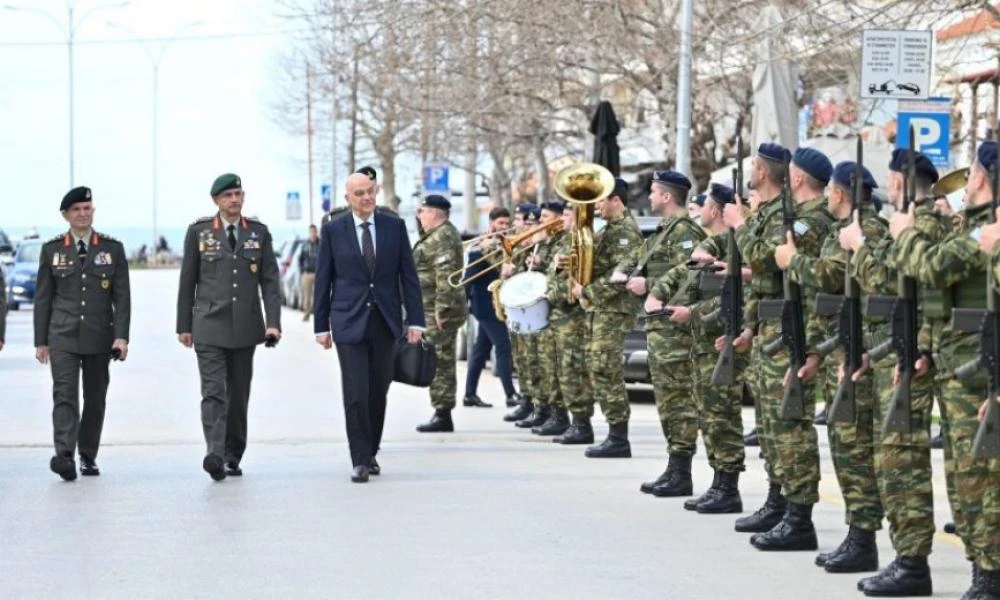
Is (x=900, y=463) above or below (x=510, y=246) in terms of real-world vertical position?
below

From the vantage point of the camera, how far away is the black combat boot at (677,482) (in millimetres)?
12867

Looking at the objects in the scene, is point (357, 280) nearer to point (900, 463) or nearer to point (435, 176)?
point (900, 463)

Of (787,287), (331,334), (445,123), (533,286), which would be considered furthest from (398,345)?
(445,123)

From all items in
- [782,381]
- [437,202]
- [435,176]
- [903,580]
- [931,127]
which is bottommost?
[903,580]

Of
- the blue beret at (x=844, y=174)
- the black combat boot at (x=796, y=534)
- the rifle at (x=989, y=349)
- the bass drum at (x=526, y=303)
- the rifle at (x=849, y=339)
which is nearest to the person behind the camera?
the rifle at (x=989, y=349)

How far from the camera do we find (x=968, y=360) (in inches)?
331

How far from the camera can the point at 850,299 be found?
9516 millimetres

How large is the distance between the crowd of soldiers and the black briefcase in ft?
4.49

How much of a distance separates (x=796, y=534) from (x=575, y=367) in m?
5.73

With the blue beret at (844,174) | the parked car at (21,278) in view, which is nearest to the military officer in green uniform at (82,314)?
the blue beret at (844,174)

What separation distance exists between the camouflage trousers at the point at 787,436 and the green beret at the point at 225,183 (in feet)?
14.9

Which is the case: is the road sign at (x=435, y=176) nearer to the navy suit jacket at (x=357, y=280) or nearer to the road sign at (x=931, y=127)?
the road sign at (x=931, y=127)

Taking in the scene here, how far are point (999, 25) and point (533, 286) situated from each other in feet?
13.2

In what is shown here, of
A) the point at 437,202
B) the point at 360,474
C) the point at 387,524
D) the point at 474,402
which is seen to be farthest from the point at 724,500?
the point at 474,402
